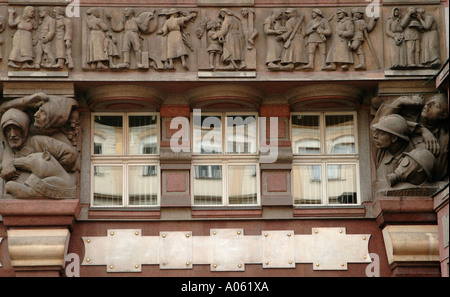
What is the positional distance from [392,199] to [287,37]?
10.6ft

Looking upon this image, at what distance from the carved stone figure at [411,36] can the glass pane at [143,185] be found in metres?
4.66

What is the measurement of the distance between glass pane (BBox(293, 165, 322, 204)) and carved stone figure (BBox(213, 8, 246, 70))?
210 cm

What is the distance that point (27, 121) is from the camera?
21219 mm

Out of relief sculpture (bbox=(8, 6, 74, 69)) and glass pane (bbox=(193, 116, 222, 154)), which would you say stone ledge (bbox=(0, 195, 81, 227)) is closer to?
relief sculpture (bbox=(8, 6, 74, 69))

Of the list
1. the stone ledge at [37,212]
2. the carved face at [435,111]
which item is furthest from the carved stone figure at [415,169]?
the stone ledge at [37,212]

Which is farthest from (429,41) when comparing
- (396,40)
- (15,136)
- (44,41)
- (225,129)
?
(15,136)

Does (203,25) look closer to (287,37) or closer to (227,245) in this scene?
(287,37)

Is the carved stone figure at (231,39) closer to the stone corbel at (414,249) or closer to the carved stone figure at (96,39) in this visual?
the carved stone figure at (96,39)

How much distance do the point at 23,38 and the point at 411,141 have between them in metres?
6.62

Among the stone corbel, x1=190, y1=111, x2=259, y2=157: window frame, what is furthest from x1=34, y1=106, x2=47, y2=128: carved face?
the stone corbel

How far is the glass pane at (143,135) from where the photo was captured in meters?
21.9

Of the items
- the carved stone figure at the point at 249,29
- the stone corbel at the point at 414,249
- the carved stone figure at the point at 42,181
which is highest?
the carved stone figure at the point at 249,29

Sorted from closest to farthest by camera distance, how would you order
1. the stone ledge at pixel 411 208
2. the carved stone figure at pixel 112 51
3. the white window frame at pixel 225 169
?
the stone ledge at pixel 411 208, the carved stone figure at pixel 112 51, the white window frame at pixel 225 169

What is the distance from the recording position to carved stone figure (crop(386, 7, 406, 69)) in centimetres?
2130
